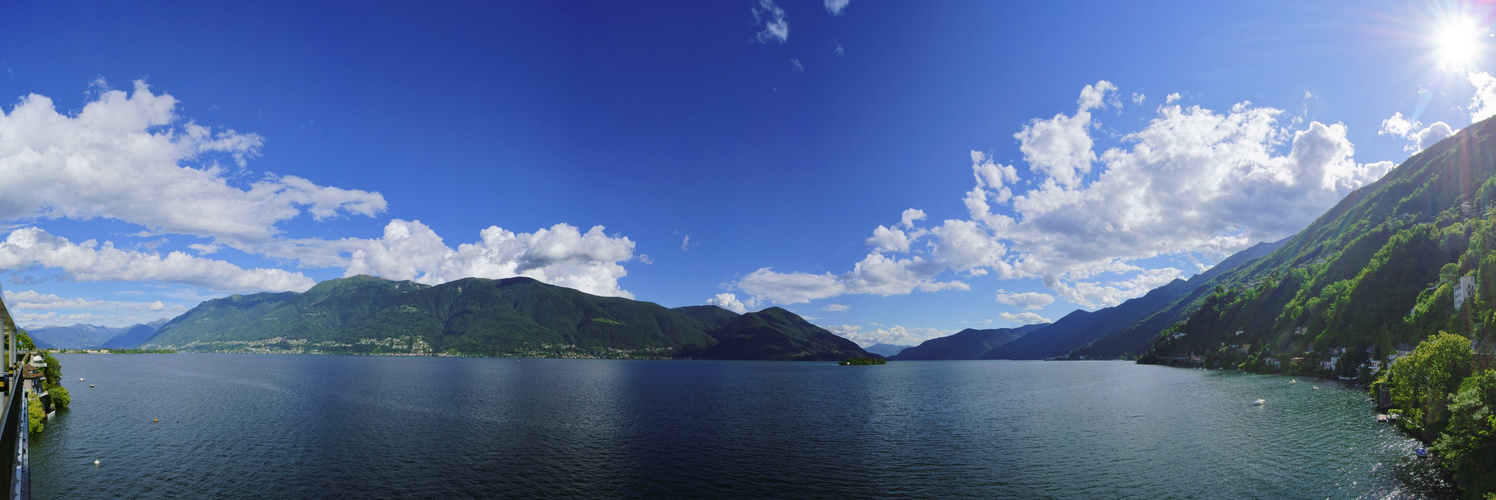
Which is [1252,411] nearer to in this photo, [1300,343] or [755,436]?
[755,436]

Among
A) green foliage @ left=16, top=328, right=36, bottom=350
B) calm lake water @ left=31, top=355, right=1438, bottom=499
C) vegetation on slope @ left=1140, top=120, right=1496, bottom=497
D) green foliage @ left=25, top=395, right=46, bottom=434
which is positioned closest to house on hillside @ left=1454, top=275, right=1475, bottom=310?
vegetation on slope @ left=1140, top=120, right=1496, bottom=497

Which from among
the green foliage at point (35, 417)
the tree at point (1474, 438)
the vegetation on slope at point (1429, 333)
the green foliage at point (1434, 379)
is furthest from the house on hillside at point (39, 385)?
the green foliage at point (1434, 379)

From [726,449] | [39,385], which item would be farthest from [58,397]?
[726,449]

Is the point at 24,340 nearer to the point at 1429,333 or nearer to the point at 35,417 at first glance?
the point at 35,417

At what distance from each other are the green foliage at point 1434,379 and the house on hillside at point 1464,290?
5402cm

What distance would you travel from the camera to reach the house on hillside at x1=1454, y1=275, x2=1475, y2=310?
10569cm

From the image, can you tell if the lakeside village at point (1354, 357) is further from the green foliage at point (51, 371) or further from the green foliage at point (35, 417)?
the green foliage at point (51, 371)

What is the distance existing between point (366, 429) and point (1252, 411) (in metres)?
154

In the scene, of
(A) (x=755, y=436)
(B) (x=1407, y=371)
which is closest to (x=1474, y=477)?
(B) (x=1407, y=371)

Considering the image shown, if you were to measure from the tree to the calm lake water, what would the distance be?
3395 mm

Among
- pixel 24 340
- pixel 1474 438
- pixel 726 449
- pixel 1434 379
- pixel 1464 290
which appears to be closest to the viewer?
pixel 1474 438

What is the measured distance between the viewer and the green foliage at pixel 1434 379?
222ft

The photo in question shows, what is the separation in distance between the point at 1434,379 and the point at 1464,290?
6812 cm

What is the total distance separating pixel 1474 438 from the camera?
165 feet
